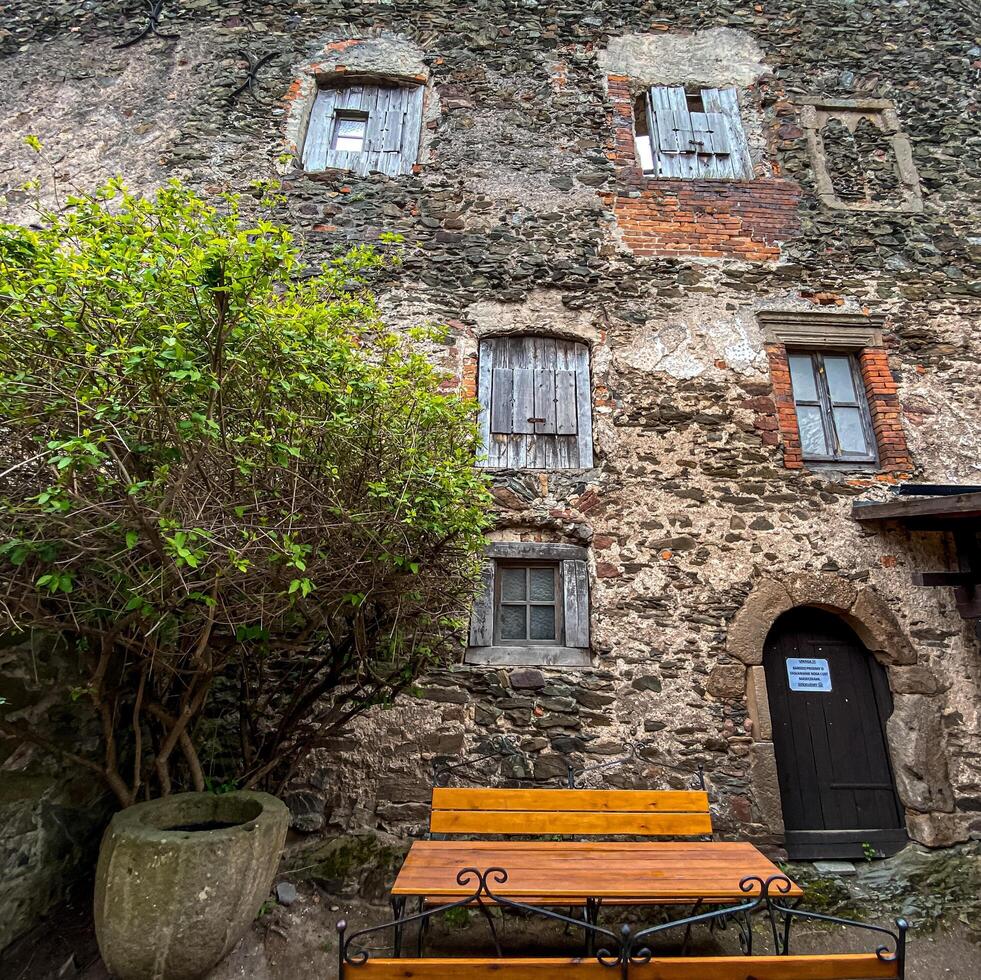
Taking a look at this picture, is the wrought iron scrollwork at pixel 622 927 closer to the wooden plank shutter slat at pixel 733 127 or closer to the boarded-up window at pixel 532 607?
the boarded-up window at pixel 532 607

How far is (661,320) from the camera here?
556 cm

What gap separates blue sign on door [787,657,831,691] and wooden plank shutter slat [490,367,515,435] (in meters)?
3.00

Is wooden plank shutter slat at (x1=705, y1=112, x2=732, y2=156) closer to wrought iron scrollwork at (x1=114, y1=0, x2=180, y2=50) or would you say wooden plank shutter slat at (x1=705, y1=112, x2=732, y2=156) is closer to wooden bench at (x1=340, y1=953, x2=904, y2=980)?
wrought iron scrollwork at (x1=114, y1=0, x2=180, y2=50)

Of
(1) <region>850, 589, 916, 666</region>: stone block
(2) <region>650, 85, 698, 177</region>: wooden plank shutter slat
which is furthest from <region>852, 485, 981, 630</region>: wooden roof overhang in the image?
(2) <region>650, 85, 698, 177</region>: wooden plank shutter slat

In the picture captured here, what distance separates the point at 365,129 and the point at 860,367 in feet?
19.1

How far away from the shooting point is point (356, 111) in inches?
268

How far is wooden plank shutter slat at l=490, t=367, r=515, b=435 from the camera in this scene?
17.3 feet

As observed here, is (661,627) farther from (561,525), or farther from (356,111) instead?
(356,111)

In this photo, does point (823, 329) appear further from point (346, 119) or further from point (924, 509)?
point (346, 119)

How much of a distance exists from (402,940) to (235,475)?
2.82m

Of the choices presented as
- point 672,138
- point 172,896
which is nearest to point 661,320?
point 672,138

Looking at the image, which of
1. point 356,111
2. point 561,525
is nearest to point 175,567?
point 561,525

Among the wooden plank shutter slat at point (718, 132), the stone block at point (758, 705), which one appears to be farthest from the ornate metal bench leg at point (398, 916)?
the wooden plank shutter slat at point (718, 132)

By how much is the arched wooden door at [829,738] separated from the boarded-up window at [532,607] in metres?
1.58
